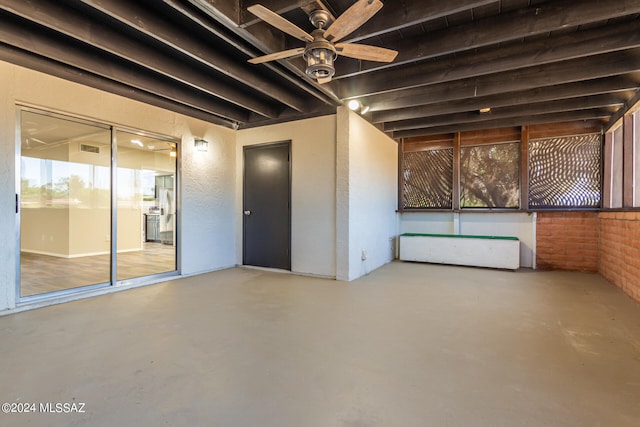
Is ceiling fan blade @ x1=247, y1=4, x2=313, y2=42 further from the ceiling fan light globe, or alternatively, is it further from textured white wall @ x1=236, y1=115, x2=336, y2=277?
textured white wall @ x1=236, y1=115, x2=336, y2=277

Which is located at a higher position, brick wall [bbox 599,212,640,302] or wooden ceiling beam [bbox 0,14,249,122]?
wooden ceiling beam [bbox 0,14,249,122]

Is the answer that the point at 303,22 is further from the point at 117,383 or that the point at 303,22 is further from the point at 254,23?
the point at 117,383

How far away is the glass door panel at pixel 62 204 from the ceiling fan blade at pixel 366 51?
349cm

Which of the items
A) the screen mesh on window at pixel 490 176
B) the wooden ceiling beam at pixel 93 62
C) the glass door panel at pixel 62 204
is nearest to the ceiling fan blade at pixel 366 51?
the wooden ceiling beam at pixel 93 62

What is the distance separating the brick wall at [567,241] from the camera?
17.9ft

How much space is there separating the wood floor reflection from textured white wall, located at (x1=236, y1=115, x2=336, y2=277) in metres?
2.20

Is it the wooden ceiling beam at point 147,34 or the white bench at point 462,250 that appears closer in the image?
the wooden ceiling beam at point 147,34

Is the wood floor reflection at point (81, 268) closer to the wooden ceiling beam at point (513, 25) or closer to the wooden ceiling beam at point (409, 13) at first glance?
the wooden ceiling beam at point (409, 13)

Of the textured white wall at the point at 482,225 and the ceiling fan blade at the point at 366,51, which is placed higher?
the ceiling fan blade at the point at 366,51

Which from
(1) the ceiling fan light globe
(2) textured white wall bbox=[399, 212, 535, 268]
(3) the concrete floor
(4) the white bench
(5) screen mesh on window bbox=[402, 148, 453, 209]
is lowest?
(3) the concrete floor

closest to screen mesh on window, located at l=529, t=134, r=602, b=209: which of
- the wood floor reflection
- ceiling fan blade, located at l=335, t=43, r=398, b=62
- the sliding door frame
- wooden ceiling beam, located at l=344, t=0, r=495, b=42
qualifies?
wooden ceiling beam, located at l=344, t=0, r=495, b=42

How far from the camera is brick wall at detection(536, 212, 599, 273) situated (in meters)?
5.45

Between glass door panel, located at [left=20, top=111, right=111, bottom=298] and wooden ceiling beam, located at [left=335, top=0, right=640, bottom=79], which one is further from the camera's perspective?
glass door panel, located at [left=20, top=111, right=111, bottom=298]

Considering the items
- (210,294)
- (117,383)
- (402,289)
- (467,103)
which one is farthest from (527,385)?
(467,103)
